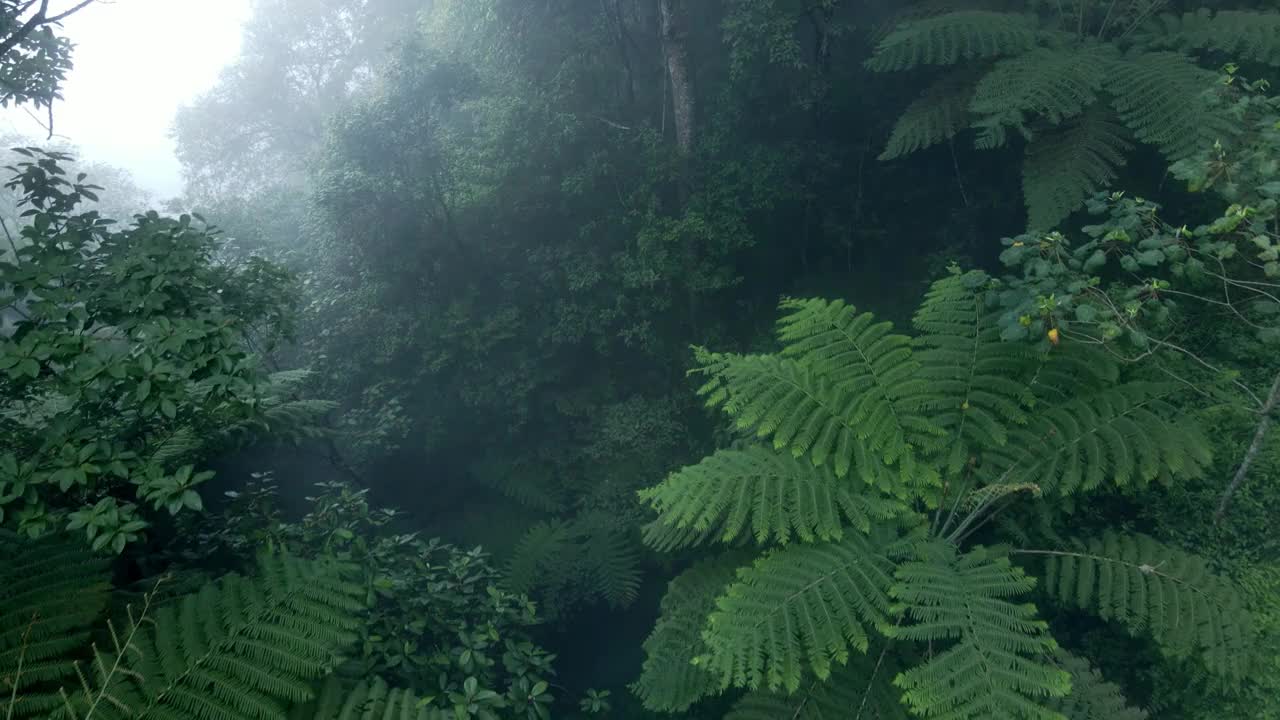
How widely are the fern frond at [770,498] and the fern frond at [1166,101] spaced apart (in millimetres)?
2567

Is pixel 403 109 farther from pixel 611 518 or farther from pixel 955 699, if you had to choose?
pixel 955 699

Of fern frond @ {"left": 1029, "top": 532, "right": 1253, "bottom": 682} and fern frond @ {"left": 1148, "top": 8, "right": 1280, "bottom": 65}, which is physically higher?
fern frond @ {"left": 1148, "top": 8, "right": 1280, "bottom": 65}

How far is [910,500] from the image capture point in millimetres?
2955

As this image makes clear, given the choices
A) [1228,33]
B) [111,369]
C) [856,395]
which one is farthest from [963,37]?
[111,369]

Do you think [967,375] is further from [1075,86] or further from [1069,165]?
[1075,86]

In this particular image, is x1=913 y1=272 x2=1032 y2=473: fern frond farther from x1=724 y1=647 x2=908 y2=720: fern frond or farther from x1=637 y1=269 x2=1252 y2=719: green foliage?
x1=724 y1=647 x2=908 y2=720: fern frond

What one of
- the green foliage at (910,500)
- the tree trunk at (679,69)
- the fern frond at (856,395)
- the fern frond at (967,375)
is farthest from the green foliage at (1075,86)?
the tree trunk at (679,69)

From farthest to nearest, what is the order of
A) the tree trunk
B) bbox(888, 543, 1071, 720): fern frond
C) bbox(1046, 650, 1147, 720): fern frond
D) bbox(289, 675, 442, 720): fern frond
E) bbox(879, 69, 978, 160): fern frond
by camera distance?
the tree trunk → bbox(879, 69, 978, 160): fern frond → bbox(1046, 650, 1147, 720): fern frond → bbox(289, 675, 442, 720): fern frond → bbox(888, 543, 1071, 720): fern frond

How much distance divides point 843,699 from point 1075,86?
3.66 metres

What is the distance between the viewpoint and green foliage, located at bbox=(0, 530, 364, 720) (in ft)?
6.84

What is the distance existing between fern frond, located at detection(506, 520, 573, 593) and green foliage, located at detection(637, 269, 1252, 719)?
210 cm

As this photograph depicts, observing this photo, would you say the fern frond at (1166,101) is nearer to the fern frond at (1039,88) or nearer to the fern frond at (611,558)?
the fern frond at (1039,88)

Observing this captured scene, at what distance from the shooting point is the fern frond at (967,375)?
300 centimetres

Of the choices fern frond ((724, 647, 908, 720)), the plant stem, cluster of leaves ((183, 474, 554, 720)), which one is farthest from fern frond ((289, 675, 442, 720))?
the plant stem
